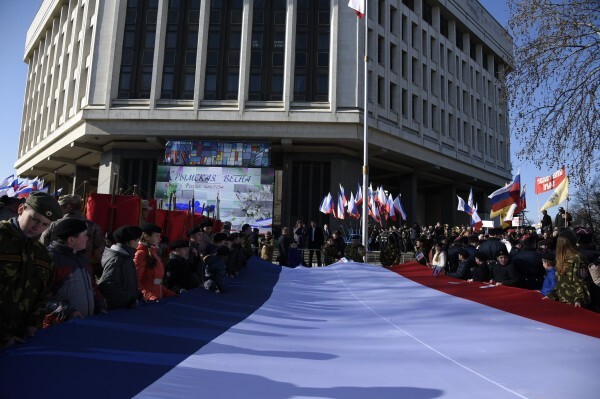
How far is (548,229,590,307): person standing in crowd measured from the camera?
6281mm

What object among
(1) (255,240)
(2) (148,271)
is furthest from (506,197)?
(2) (148,271)

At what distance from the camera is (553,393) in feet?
10.5

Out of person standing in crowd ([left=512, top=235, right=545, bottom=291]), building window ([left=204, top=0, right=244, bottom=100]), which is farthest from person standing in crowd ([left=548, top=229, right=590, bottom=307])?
building window ([left=204, top=0, right=244, bottom=100])

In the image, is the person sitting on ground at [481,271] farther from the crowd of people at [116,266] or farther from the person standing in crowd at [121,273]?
the person standing in crowd at [121,273]

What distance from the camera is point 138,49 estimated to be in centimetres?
3409

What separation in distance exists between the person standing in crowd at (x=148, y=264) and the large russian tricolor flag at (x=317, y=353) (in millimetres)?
Result: 342

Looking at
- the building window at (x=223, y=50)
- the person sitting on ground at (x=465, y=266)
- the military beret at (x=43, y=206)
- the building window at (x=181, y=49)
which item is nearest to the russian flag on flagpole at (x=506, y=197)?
the person sitting on ground at (x=465, y=266)

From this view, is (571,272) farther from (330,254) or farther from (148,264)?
(330,254)

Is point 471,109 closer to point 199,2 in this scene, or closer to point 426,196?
point 426,196

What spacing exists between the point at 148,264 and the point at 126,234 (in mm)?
1150

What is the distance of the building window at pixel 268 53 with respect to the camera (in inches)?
1316

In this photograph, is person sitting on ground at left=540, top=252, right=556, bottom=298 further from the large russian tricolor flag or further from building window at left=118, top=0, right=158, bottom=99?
building window at left=118, top=0, right=158, bottom=99

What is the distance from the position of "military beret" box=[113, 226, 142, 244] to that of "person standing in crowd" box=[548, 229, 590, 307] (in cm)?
522

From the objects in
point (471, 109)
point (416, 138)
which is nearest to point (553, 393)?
point (416, 138)
